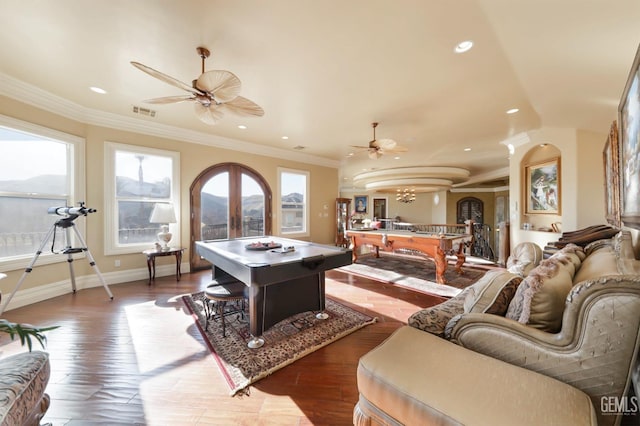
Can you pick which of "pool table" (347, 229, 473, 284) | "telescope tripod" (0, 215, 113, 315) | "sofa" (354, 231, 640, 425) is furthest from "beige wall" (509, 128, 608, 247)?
"telescope tripod" (0, 215, 113, 315)

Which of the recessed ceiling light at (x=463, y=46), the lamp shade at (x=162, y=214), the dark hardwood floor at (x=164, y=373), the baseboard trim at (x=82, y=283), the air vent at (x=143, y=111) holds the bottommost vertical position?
the dark hardwood floor at (x=164, y=373)

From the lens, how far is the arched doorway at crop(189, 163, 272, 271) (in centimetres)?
467

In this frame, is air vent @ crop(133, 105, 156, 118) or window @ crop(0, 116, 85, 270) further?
air vent @ crop(133, 105, 156, 118)

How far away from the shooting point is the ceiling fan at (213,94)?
6.33ft

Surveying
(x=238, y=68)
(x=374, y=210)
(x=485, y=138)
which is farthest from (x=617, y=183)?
(x=374, y=210)

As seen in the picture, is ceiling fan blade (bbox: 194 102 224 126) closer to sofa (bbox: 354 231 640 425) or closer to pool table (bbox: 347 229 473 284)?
sofa (bbox: 354 231 640 425)

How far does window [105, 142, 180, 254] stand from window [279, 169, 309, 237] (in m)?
2.39

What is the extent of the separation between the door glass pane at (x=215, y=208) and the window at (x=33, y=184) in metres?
1.77

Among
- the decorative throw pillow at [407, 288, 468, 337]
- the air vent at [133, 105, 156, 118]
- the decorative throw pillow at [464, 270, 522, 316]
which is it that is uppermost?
the air vent at [133, 105, 156, 118]

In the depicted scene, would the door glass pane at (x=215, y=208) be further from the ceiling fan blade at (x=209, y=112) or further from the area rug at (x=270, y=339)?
the ceiling fan blade at (x=209, y=112)

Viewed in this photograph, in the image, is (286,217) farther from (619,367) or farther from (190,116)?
A: (619,367)

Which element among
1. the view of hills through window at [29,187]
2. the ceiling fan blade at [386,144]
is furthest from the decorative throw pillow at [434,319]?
the view of hills through window at [29,187]

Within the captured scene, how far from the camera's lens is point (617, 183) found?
2213 mm

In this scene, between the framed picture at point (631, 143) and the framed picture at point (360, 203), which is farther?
the framed picture at point (360, 203)
